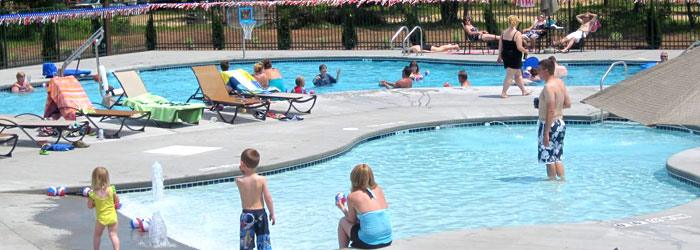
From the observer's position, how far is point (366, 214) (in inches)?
332

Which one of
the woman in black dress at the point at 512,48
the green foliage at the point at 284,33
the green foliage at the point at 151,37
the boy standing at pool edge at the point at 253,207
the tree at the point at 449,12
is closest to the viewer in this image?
the boy standing at pool edge at the point at 253,207

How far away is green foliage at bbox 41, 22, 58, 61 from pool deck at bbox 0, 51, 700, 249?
1286cm

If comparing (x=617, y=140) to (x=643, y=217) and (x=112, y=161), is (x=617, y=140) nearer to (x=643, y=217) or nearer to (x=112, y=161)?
(x=643, y=217)

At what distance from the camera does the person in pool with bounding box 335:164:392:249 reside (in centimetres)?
842

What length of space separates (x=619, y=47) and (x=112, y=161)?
744 inches

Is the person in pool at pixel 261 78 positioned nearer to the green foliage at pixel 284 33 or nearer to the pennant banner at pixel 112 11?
the pennant banner at pixel 112 11

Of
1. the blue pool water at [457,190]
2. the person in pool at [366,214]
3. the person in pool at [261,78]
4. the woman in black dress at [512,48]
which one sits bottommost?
the blue pool water at [457,190]

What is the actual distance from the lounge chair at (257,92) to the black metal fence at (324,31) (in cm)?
1168

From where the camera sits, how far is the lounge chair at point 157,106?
16.5m

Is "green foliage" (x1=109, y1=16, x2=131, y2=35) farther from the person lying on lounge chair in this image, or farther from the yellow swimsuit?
the yellow swimsuit

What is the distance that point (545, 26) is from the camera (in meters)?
28.5

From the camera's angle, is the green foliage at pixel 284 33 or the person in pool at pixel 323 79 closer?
the person in pool at pixel 323 79

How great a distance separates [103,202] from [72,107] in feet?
24.2

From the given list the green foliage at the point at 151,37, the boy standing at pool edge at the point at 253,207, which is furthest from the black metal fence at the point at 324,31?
the boy standing at pool edge at the point at 253,207
